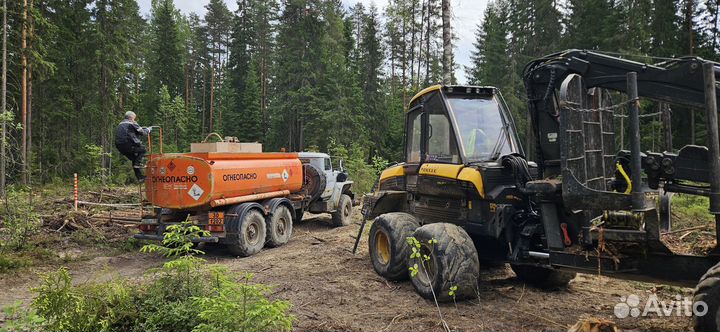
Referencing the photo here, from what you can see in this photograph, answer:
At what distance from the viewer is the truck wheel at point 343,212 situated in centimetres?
1430

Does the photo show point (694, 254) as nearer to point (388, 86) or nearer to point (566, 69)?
point (566, 69)

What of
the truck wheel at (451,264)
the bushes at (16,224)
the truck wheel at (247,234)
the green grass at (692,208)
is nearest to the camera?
the truck wheel at (451,264)

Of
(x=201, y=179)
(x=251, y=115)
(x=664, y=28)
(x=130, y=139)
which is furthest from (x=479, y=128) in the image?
(x=251, y=115)

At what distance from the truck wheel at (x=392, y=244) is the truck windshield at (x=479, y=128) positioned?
4.81ft

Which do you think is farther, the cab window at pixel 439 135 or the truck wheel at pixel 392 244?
the truck wheel at pixel 392 244

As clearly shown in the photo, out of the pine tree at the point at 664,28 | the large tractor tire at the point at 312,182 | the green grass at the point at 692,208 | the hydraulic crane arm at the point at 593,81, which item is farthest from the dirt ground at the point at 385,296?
the pine tree at the point at 664,28

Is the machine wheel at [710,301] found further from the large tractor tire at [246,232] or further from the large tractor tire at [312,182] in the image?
the large tractor tire at [312,182]

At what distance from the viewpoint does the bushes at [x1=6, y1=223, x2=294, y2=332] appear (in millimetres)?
3699

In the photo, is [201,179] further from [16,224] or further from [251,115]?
[251,115]

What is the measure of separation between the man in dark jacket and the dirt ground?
7.14 feet

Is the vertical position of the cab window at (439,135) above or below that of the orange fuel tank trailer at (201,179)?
above

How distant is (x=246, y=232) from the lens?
32.3 feet

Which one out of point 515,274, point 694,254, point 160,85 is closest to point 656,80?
point 694,254

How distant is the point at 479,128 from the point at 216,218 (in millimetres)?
5709
